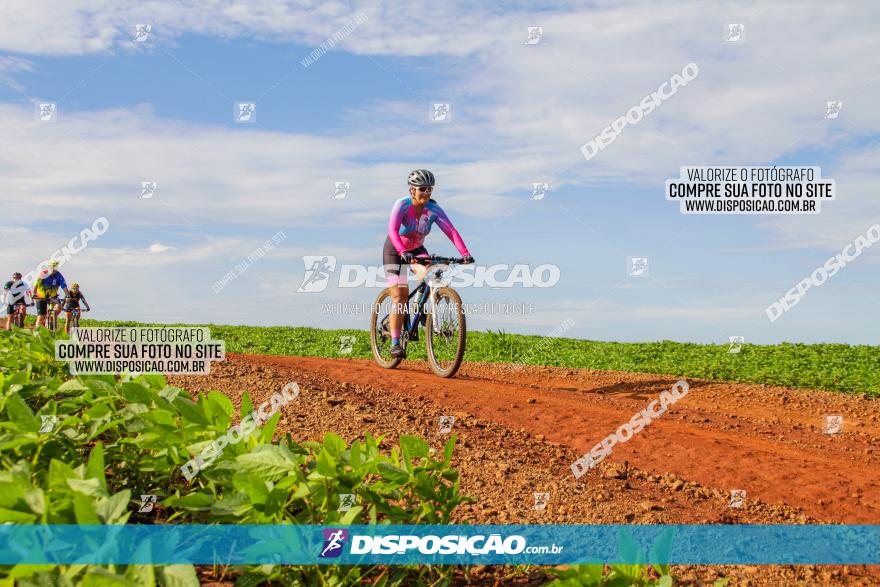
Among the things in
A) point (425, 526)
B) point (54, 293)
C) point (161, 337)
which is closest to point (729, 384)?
point (161, 337)

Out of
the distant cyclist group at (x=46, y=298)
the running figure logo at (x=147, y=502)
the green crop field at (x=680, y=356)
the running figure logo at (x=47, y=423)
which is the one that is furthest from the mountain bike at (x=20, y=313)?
the running figure logo at (x=147, y=502)

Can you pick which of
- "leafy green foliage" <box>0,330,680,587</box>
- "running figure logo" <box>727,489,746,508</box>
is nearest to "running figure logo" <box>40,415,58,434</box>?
"leafy green foliage" <box>0,330,680,587</box>

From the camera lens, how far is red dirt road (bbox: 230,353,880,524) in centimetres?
616

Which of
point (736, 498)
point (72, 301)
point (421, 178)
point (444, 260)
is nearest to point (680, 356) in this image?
point (444, 260)

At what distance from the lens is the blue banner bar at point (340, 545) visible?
2105 mm

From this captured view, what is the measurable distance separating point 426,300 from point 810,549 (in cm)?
711

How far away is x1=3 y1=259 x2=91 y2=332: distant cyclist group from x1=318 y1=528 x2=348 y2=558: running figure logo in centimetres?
2246

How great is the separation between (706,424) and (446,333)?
157 inches

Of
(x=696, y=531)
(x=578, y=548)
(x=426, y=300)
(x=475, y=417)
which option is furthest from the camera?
(x=426, y=300)

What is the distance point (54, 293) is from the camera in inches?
866

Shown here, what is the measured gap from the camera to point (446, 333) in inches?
419

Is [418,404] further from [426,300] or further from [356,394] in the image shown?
[426,300]

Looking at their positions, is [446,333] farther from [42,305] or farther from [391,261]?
[42,305]

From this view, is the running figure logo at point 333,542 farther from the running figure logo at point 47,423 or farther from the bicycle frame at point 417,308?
the bicycle frame at point 417,308
